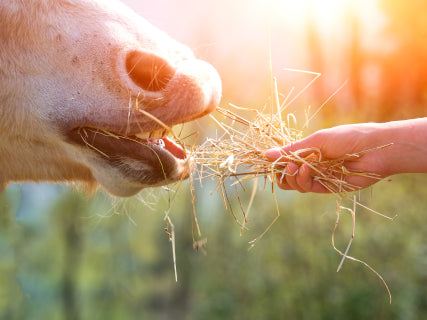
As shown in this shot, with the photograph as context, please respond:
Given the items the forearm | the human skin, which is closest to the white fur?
the human skin

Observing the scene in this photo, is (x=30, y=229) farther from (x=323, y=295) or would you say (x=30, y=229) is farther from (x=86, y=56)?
(x=86, y=56)

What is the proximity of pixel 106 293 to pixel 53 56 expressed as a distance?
1771 centimetres

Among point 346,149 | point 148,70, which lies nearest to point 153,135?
point 148,70

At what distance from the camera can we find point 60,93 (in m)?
2.05

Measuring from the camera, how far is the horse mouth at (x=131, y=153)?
207cm

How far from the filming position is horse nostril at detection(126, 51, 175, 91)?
1.94m

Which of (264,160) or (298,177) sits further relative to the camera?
(264,160)

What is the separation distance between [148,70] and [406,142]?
3.93 feet

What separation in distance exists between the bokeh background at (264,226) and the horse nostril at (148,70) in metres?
0.52

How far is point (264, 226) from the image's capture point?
315 inches

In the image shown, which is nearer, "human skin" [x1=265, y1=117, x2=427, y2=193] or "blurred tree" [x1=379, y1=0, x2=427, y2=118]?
"human skin" [x1=265, y1=117, x2=427, y2=193]

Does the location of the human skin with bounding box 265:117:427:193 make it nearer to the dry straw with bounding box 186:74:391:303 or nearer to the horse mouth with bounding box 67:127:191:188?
the dry straw with bounding box 186:74:391:303

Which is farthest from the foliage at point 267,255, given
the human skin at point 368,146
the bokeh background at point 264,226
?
the human skin at point 368,146

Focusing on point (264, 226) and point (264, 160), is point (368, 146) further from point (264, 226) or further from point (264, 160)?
point (264, 226)
